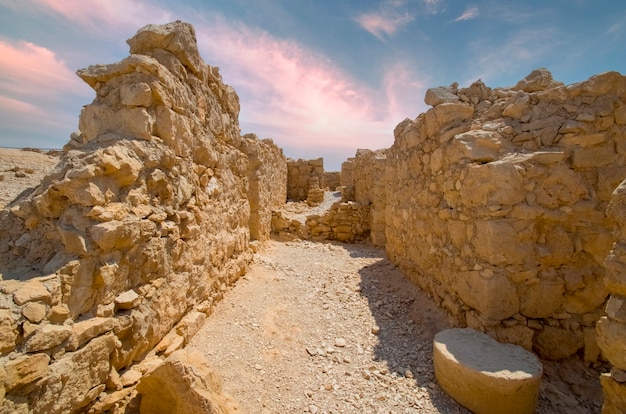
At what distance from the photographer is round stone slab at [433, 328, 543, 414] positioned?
2.41 meters

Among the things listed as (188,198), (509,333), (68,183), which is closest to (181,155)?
(188,198)

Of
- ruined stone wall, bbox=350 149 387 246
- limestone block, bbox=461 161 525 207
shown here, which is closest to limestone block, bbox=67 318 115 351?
limestone block, bbox=461 161 525 207

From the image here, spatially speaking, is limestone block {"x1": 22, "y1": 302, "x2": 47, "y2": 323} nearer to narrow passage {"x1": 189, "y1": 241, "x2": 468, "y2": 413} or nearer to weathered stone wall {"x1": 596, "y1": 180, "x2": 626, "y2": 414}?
narrow passage {"x1": 189, "y1": 241, "x2": 468, "y2": 413}

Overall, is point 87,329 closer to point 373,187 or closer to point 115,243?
point 115,243

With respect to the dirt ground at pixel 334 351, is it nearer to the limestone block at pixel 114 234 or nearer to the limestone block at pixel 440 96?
the limestone block at pixel 114 234

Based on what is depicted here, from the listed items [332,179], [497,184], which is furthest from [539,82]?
[332,179]

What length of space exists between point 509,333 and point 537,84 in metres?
3.11

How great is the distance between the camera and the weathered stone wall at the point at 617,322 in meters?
1.88

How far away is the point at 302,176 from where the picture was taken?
48.6 feet

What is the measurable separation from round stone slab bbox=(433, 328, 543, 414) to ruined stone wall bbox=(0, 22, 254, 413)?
2576 millimetres

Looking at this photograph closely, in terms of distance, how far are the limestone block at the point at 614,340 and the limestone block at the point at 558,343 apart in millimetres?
1294

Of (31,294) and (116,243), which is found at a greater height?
(116,243)

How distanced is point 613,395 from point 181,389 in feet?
9.67

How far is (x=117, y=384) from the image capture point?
7.00 ft
